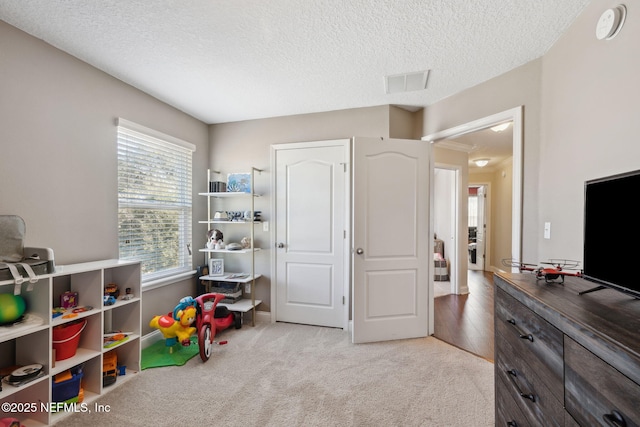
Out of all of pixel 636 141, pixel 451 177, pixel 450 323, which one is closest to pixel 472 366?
pixel 450 323

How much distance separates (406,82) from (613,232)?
1959 mm

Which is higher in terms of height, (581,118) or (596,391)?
(581,118)

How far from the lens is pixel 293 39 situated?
6.13ft

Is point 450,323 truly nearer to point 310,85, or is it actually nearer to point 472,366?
point 472,366

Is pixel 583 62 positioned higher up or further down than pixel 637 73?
higher up

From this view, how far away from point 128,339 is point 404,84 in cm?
322

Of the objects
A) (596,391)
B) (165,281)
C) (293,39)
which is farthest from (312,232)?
(596,391)

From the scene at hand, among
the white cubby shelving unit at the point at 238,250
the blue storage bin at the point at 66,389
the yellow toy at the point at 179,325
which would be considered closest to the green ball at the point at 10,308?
the blue storage bin at the point at 66,389

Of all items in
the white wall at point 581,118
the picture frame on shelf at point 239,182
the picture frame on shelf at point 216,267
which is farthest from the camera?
the picture frame on shelf at point 239,182

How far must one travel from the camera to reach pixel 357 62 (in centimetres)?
215

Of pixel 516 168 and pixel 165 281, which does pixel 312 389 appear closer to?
pixel 165 281

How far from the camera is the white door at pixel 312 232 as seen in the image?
3121 mm

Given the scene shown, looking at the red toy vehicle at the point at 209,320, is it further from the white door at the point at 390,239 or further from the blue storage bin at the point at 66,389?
the white door at the point at 390,239

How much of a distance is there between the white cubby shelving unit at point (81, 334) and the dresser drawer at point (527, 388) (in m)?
2.53
